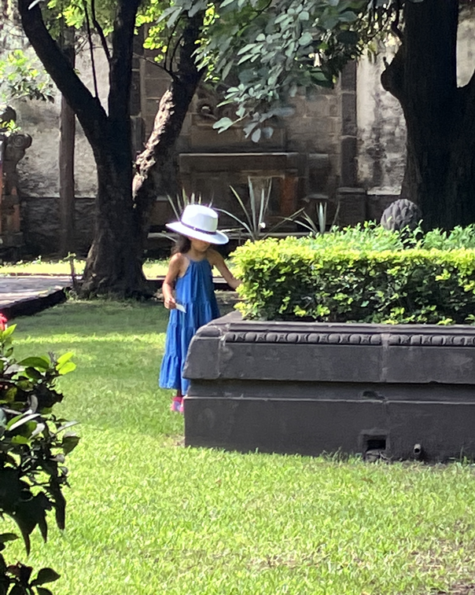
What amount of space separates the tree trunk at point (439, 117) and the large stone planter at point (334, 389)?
173 inches

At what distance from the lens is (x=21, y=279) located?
53.4 ft

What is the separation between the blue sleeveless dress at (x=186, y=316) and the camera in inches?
255

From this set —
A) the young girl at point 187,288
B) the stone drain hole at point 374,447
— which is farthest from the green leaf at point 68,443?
the young girl at point 187,288

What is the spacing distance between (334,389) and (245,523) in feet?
4.56

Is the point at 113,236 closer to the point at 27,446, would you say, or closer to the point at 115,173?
the point at 115,173

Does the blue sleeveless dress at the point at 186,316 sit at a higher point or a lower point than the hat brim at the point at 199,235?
lower

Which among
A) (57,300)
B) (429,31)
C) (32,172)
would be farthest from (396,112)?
(429,31)

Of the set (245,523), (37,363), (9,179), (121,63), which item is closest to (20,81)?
(9,179)

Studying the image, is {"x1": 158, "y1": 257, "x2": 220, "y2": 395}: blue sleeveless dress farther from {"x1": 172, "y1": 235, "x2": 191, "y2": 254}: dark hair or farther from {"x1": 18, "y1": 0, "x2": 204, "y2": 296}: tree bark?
{"x1": 18, "y1": 0, "x2": 204, "y2": 296}: tree bark

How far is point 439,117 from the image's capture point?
9703mm

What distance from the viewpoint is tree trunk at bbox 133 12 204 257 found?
1402 centimetres

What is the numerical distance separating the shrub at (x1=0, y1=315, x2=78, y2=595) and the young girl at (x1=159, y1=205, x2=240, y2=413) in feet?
13.4

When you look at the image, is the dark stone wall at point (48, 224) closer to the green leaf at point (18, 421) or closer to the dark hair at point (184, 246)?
the dark hair at point (184, 246)

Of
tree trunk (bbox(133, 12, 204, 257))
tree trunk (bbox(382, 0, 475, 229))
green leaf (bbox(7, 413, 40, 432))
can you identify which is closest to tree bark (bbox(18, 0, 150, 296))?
tree trunk (bbox(133, 12, 204, 257))
